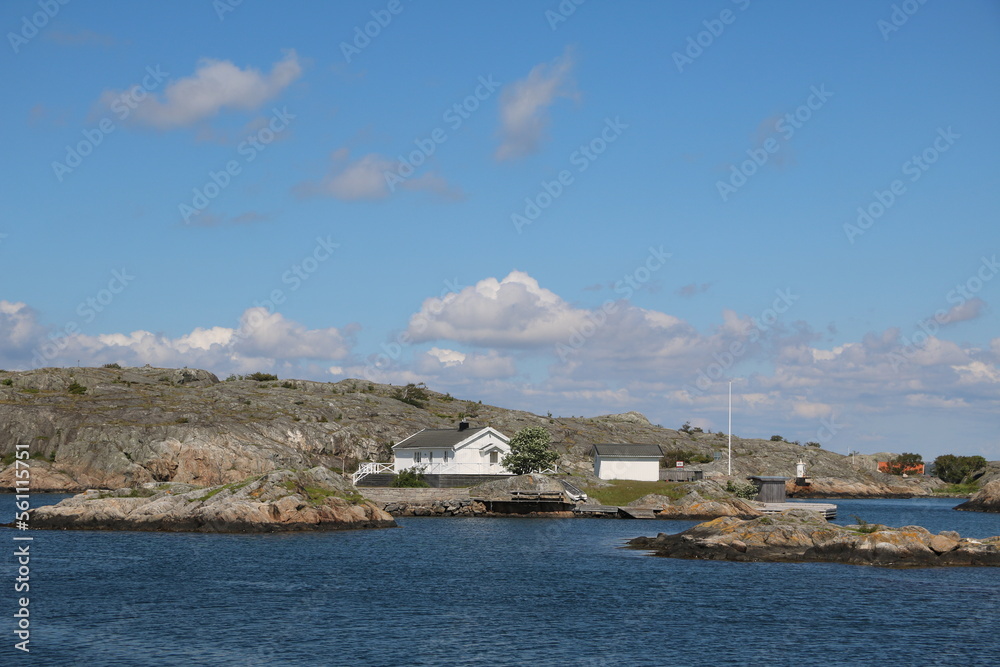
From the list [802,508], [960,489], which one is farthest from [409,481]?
[960,489]

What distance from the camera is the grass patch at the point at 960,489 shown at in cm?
18425

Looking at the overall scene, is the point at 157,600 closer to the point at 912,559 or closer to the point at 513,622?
the point at 513,622

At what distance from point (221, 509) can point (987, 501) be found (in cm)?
11859

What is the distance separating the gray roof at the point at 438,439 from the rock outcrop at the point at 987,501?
8073 centimetres

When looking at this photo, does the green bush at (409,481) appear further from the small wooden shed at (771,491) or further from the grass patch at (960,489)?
the grass patch at (960,489)

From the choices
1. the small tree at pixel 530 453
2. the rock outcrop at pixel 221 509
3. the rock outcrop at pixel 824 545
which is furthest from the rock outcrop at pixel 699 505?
the rock outcrop at pixel 221 509

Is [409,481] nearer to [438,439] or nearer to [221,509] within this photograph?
[438,439]

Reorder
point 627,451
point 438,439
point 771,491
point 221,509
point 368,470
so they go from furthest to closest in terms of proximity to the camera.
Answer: point 627,451 → point 438,439 → point 368,470 → point 771,491 → point 221,509

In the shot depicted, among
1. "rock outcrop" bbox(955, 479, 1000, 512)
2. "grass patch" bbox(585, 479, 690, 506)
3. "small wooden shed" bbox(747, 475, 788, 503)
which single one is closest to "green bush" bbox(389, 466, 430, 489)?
"grass patch" bbox(585, 479, 690, 506)

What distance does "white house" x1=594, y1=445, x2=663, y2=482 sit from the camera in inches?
4668

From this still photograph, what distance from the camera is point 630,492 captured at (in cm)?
10725

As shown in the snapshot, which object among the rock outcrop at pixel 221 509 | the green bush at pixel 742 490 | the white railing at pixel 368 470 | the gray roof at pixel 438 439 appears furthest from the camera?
the gray roof at pixel 438 439

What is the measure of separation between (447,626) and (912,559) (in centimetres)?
3491

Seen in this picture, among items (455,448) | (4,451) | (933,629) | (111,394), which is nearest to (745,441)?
(455,448)
